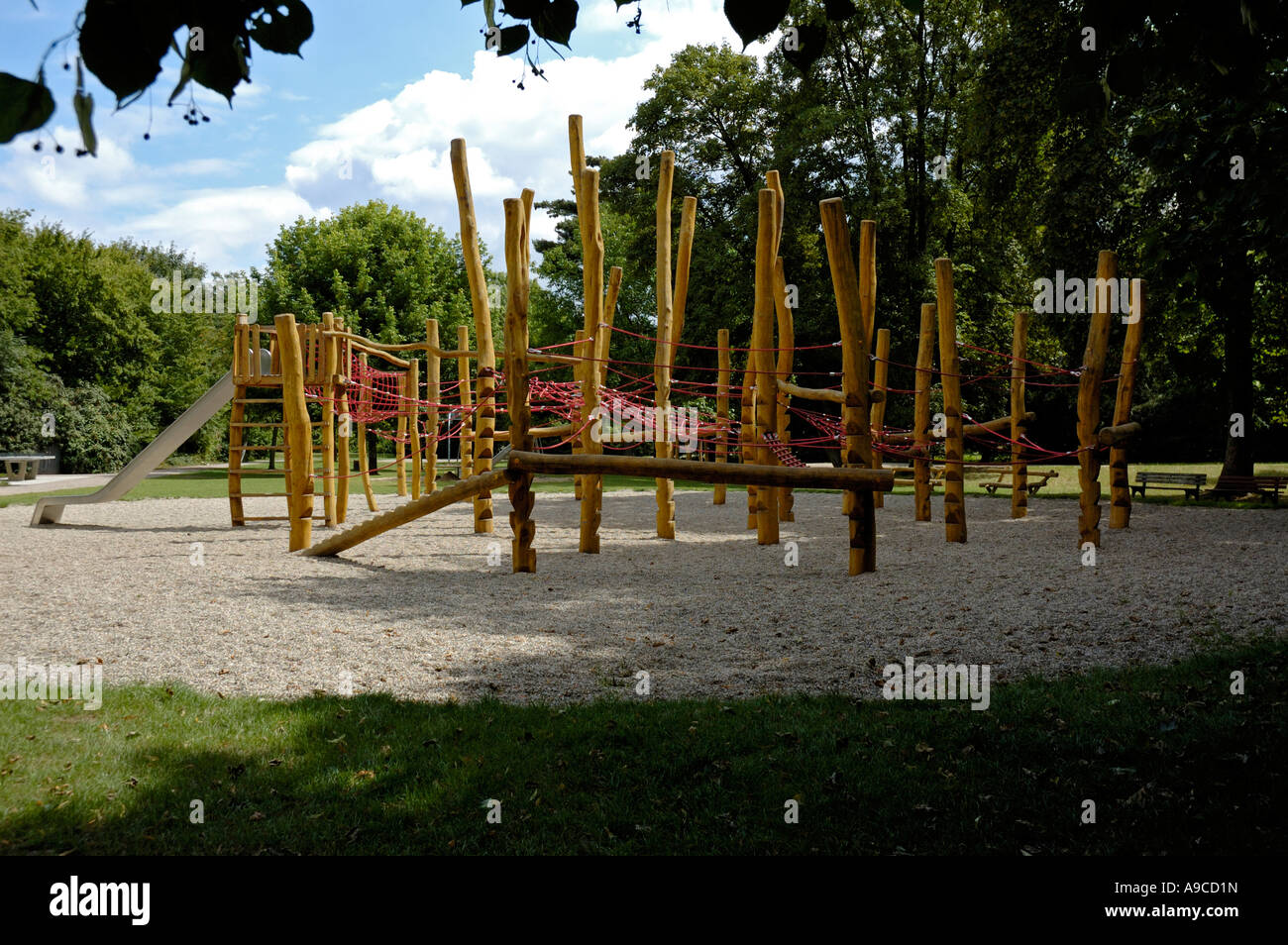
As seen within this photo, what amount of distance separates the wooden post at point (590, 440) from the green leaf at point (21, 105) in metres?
7.38

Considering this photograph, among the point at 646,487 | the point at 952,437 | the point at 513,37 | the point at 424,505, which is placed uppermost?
the point at 513,37

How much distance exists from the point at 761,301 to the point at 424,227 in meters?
27.1

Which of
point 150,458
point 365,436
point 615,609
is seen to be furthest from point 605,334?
point 365,436

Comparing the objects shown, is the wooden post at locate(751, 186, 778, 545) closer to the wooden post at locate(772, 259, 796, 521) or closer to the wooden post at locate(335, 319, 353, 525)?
the wooden post at locate(772, 259, 796, 521)

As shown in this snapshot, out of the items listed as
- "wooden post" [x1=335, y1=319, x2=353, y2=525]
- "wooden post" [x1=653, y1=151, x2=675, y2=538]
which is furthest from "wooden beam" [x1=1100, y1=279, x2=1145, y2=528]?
"wooden post" [x1=335, y1=319, x2=353, y2=525]

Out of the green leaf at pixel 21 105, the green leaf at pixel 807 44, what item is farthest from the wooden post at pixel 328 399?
the green leaf at pixel 21 105

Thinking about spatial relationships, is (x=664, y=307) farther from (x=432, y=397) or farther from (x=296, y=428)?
(x=432, y=397)

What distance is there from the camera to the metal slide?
13102 millimetres

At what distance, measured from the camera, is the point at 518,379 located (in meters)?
8.41

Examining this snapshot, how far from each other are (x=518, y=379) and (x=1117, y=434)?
272 inches

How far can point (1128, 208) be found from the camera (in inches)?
632

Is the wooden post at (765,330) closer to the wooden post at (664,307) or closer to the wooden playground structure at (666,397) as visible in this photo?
the wooden playground structure at (666,397)
